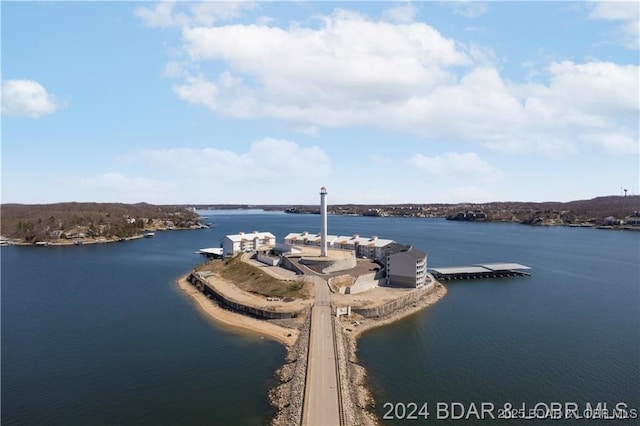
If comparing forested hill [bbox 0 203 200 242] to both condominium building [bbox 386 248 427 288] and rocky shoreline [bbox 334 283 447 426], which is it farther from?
rocky shoreline [bbox 334 283 447 426]

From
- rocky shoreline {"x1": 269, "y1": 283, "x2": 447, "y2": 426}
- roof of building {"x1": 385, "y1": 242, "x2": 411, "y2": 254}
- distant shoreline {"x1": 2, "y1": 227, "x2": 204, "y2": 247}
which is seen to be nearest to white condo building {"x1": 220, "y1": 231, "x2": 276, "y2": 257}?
roof of building {"x1": 385, "y1": 242, "x2": 411, "y2": 254}

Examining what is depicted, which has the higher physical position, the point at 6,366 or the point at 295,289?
the point at 295,289

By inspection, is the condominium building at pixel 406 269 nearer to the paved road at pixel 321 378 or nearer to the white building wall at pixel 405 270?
the white building wall at pixel 405 270

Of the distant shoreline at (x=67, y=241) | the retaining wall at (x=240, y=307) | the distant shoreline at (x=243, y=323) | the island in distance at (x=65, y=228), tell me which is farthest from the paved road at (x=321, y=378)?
the island in distance at (x=65, y=228)

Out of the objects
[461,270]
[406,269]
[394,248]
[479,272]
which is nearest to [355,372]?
[406,269]

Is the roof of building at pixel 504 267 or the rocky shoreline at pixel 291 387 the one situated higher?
the roof of building at pixel 504 267

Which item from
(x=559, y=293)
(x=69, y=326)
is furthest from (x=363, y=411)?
(x=559, y=293)

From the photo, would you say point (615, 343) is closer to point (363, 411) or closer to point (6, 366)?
point (363, 411)
